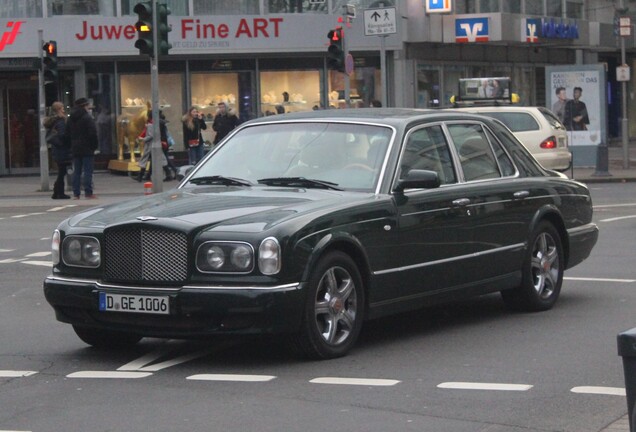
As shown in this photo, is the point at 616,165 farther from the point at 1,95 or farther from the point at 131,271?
the point at 131,271

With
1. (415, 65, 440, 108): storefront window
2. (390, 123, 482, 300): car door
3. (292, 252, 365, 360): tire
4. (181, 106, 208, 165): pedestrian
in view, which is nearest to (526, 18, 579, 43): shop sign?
(415, 65, 440, 108): storefront window

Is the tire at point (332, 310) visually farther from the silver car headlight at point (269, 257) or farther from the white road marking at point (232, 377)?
the white road marking at point (232, 377)

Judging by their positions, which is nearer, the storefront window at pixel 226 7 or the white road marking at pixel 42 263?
the white road marking at pixel 42 263

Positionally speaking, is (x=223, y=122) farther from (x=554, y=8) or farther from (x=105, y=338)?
(x=105, y=338)

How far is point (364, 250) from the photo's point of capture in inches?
344

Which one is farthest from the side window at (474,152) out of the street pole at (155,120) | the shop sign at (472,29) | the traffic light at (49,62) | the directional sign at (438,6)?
the shop sign at (472,29)

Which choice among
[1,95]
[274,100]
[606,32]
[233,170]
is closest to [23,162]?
[1,95]

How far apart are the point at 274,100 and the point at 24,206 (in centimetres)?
1500

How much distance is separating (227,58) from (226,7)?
1440 millimetres

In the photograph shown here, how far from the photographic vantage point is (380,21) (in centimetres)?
2714

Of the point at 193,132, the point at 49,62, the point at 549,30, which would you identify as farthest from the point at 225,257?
the point at 549,30

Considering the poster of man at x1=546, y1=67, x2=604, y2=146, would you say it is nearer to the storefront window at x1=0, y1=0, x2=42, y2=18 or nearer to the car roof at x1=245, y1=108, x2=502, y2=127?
the storefront window at x1=0, y1=0, x2=42, y2=18

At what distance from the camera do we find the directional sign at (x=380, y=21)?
88.4 feet

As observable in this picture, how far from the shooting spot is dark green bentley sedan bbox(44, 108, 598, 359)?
8.11 m
